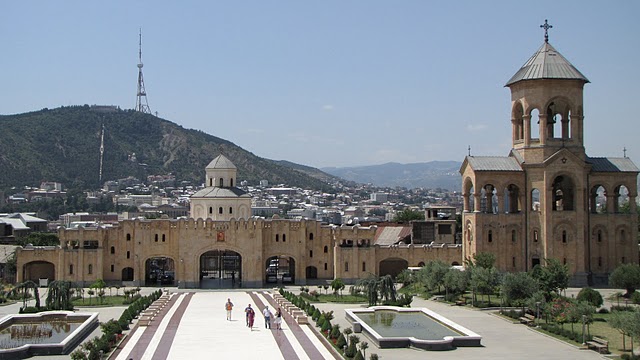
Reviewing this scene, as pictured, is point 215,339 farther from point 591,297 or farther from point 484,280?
point 591,297

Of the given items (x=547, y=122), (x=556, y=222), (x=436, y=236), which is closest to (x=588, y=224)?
(x=556, y=222)

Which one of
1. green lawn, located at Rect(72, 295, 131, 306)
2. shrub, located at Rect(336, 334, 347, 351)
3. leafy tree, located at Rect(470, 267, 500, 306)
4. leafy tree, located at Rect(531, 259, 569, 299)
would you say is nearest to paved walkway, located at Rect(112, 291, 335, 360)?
shrub, located at Rect(336, 334, 347, 351)

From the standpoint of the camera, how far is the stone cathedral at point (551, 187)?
183 ft

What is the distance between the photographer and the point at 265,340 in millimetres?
34906

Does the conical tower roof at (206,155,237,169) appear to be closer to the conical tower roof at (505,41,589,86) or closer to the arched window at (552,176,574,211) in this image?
the conical tower roof at (505,41,589,86)

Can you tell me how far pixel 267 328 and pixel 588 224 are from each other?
27.9 metres

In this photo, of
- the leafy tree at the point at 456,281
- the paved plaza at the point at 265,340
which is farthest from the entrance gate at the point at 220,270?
the leafy tree at the point at 456,281

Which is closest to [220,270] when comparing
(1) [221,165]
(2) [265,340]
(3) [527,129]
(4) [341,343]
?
(1) [221,165]

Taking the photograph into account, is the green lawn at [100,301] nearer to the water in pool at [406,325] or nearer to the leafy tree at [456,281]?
the water in pool at [406,325]

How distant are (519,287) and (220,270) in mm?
30963

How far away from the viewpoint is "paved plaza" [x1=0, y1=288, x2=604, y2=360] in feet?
102

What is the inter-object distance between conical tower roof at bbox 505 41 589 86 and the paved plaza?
1852cm

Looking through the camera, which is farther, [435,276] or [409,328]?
[435,276]

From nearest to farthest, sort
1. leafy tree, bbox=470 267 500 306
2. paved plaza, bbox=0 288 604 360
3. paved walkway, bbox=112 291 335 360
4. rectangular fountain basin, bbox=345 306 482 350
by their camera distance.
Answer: paved plaza, bbox=0 288 604 360 < paved walkway, bbox=112 291 335 360 < rectangular fountain basin, bbox=345 306 482 350 < leafy tree, bbox=470 267 500 306
